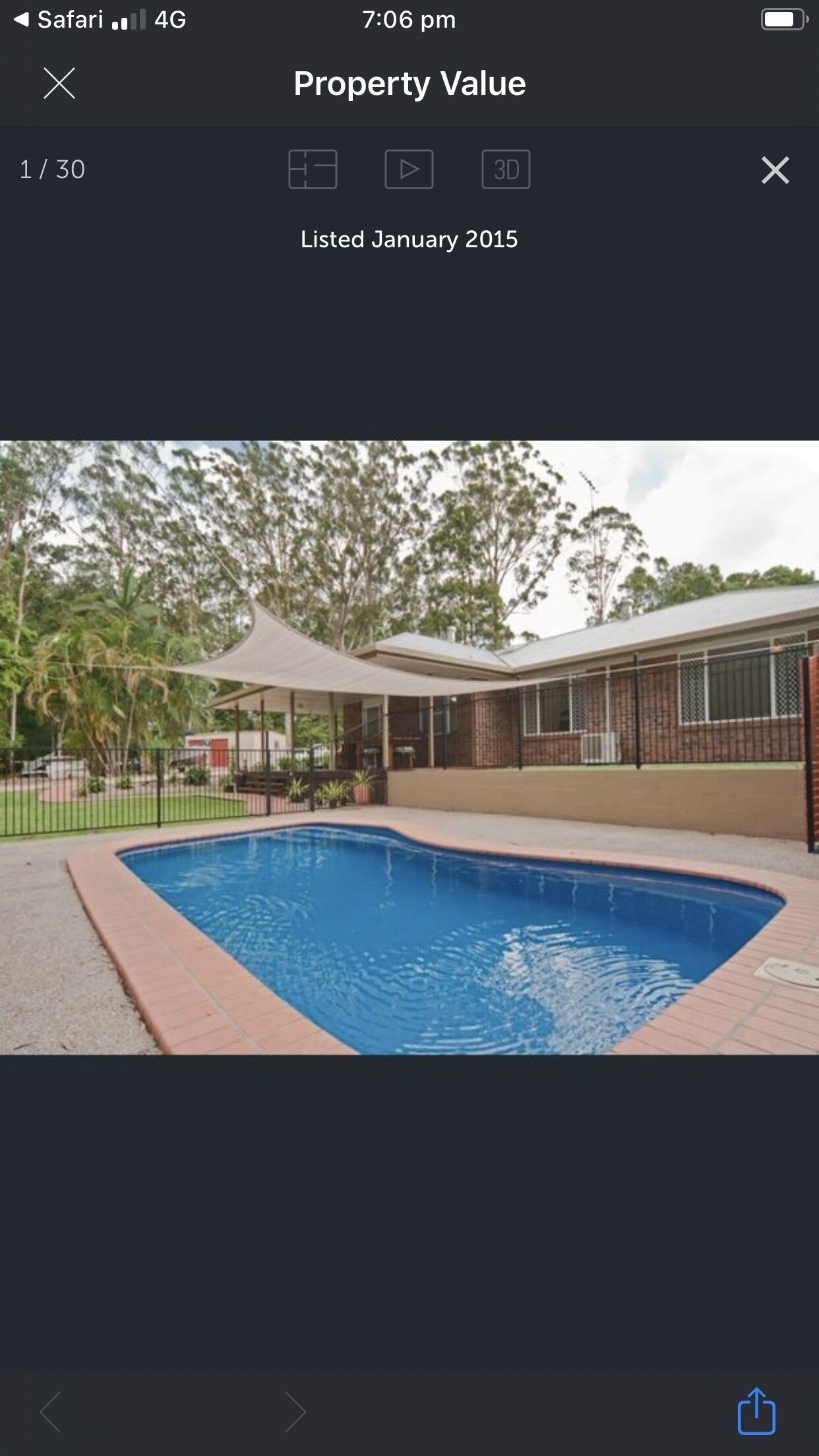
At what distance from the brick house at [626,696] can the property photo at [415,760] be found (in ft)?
0.30

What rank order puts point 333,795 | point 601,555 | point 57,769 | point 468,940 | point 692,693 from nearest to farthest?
point 468,940
point 692,693
point 333,795
point 57,769
point 601,555

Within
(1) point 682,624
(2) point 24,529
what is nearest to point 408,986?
(1) point 682,624

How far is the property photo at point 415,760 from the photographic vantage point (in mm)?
2787

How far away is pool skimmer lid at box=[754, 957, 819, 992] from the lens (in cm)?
241

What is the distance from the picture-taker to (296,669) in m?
10.6
